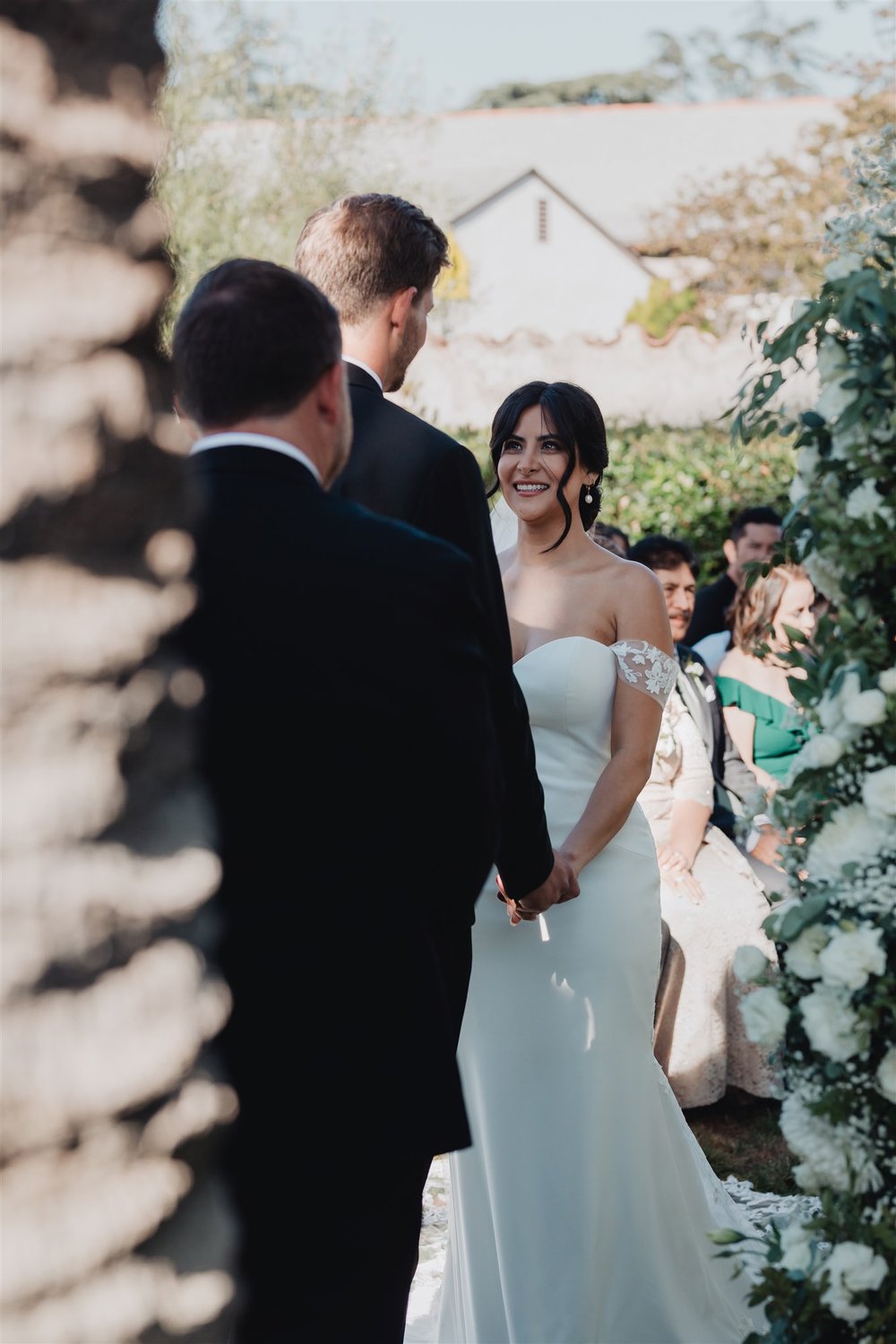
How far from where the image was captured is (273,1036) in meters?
2.22

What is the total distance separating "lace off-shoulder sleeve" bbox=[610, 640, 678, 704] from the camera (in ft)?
12.9

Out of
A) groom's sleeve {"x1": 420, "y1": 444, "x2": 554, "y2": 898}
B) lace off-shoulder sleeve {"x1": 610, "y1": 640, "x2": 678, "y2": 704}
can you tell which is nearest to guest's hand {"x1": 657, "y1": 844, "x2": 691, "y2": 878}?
lace off-shoulder sleeve {"x1": 610, "y1": 640, "x2": 678, "y2": 704}

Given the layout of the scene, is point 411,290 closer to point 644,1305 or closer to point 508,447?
point 508,447

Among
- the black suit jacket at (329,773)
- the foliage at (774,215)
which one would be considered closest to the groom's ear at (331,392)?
the black suit jacket at (329,773)

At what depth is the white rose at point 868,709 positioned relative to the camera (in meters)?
2.35

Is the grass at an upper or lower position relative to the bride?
lower

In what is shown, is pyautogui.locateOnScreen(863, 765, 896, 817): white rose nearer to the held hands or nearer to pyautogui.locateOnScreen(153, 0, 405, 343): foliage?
the held hands

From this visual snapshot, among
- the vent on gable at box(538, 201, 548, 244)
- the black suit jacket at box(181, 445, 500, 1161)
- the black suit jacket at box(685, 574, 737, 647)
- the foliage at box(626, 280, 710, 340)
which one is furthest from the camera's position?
the vent on gable at box(538, 201, 548, 244)

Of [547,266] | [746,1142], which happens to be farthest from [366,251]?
[547,266]

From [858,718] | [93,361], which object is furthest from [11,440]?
[858,718]

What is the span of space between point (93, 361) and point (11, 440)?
0.39 feet

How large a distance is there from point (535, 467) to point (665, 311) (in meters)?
26.8

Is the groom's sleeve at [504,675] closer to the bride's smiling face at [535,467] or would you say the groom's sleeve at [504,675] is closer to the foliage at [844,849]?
the foliage at [844,849]

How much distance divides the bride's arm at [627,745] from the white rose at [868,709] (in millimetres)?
1572
